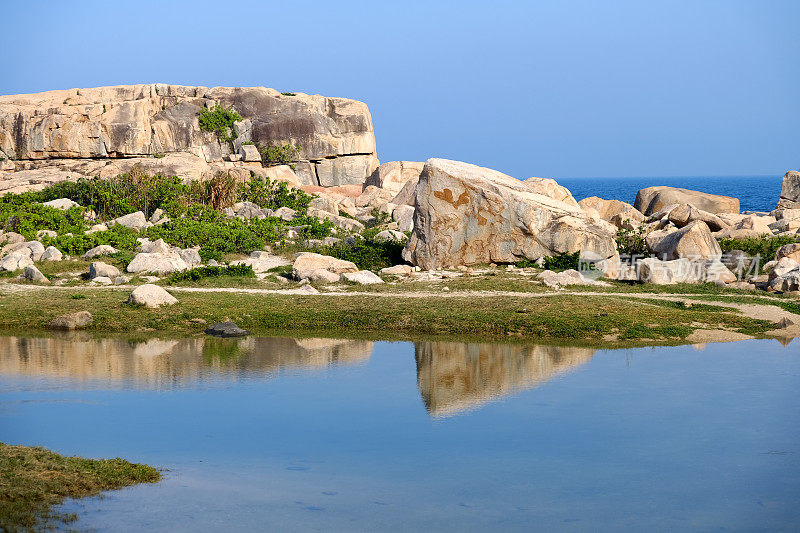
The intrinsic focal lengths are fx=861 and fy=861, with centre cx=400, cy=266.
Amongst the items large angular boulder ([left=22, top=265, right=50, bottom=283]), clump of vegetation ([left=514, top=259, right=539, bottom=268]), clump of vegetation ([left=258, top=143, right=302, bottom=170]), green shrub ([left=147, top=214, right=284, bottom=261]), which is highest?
clump of vegetation ([left=258, top=143, right=302, bottom=170])

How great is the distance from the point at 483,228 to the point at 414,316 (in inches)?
281

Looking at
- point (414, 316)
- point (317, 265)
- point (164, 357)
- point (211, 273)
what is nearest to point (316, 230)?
point (317, 265)

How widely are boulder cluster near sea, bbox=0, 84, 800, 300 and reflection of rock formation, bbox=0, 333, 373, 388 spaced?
9.87ft

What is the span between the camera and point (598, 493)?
33.9ft

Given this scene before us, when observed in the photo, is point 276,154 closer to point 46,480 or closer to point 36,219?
point 36,219

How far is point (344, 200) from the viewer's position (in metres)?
44.7

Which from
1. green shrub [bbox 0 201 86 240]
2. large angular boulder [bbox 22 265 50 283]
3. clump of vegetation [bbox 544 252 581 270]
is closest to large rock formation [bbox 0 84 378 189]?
green shrub [bbox 0 201 86 240]

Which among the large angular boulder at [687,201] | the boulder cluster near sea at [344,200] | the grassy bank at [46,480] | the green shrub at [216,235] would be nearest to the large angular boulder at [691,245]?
the boulder cluster near sea at [344,200]

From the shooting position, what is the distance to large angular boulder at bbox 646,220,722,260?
2612cm

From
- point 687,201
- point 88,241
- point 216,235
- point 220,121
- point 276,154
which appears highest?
point 220,121

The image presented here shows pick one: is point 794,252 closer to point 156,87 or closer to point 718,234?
point 718,234

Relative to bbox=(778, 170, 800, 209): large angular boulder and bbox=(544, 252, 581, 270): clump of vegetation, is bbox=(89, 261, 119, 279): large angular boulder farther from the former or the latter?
bbox=(778, 170, 800, 209): large angular boulder

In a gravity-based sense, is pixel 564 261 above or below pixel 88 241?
below

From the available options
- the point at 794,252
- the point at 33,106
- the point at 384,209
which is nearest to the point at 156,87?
the point at 33,106
